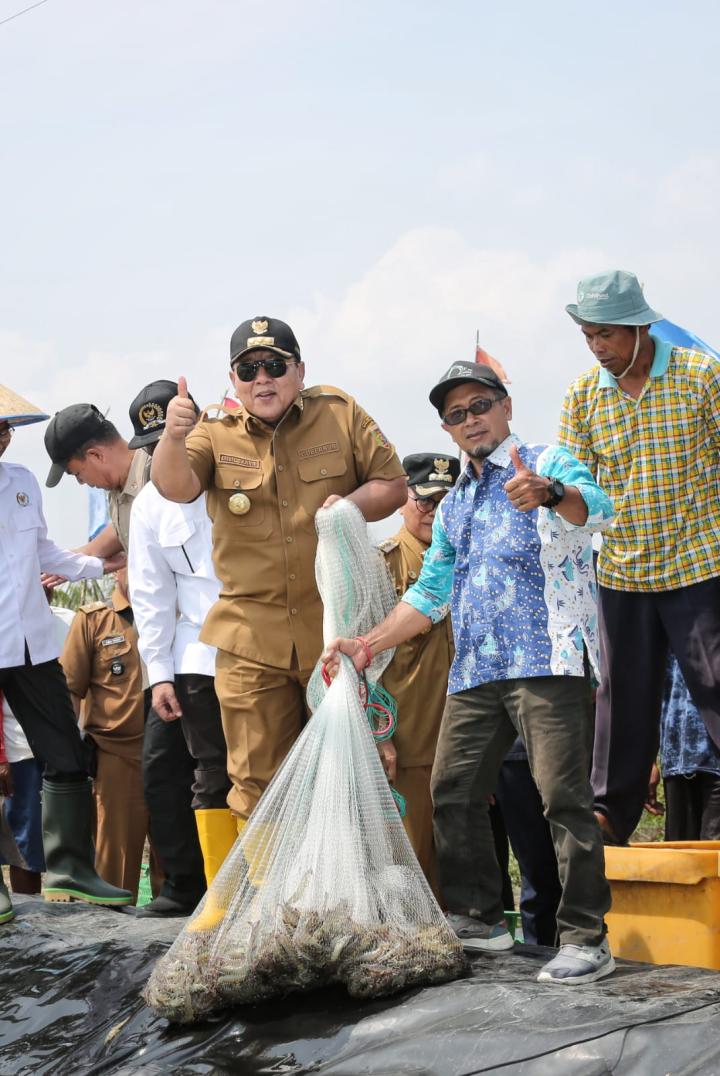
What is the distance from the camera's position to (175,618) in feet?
17.8

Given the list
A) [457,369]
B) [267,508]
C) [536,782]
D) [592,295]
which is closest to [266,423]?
[267,508]

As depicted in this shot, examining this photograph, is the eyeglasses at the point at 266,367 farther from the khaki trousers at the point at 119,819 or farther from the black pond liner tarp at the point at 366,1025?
the khaki trousers at the point at 119,819

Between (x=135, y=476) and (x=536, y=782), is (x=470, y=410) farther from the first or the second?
(x=135, y=476)

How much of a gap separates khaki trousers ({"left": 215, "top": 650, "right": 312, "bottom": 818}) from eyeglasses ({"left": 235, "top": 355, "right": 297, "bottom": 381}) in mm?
957

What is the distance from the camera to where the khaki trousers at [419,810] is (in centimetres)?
549

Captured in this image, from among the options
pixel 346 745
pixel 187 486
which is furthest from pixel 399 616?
pixel 187 486

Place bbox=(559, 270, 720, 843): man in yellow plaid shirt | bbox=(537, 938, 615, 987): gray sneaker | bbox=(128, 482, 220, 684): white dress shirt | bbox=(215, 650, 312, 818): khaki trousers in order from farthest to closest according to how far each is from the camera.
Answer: bbox=(128, 482, 220, 684): white dress shirt → bbox=(215, 650, 312, 818): khaki trousers → bbox=(559, 270, 720, 843): man in yellow plaid shirt → bbox=(537, 938, 615, 987): gray sneaker

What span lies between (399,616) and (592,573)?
2.14ft

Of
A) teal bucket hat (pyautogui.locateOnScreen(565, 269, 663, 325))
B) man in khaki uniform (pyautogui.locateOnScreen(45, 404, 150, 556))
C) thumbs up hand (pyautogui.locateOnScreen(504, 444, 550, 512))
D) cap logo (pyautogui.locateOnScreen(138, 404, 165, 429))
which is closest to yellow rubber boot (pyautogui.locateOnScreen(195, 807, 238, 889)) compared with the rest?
Result: man in khaki uniform (pyautogui.locateOnScreen(45, 404, 150, 556))

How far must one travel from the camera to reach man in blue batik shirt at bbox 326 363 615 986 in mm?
3885

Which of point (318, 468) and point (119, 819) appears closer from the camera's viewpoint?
point (318, 468)

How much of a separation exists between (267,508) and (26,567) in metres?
1.39

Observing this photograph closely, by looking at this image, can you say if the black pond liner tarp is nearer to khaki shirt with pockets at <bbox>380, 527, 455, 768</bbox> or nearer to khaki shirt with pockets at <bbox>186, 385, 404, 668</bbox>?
khaki shirt with pockets at <bbox>186, 385, 404, 668</bbox>

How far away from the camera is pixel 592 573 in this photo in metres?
4.13
